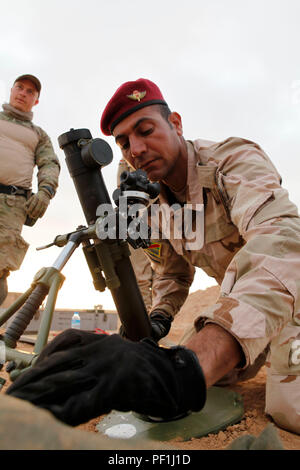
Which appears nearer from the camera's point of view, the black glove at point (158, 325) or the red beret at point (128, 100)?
the black glove at point (158, 325)

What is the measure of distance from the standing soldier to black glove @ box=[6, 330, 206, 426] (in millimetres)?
2864

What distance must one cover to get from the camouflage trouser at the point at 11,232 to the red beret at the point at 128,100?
5.27 feet

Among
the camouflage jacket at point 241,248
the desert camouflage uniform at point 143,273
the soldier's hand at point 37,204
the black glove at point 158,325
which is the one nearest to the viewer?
the camouflage jacket at point 241,248

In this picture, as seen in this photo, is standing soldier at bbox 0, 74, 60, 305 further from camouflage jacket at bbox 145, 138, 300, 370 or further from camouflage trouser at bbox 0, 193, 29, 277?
camouflage jacket at bbox 145, 138, 300, 370

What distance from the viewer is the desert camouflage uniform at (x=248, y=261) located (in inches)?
38.0

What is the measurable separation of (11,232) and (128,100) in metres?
1.89

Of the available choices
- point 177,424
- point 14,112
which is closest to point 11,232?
point 14,112

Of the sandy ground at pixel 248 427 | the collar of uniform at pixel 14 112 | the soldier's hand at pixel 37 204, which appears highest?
the collar of uniform at pixel 14 112

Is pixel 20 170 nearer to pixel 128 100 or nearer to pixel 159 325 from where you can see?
pixel 128 100

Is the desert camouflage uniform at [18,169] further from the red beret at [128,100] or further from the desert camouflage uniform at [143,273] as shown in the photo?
the red beret at [128,100]

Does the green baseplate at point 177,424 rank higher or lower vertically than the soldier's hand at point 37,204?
lower

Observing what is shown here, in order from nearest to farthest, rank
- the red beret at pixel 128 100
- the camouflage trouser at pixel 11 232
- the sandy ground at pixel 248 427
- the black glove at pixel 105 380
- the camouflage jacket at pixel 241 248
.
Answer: the black glove at pixel 105 380, the camouflage jacket at pixel 241 248, the sandy ground at pixel 248 427, the red beret at pixel 128 100, the camouflage trouser at pixel 11 232

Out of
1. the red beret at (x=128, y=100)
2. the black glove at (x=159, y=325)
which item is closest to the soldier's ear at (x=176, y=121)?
the red beret at (x=128, y=100)
